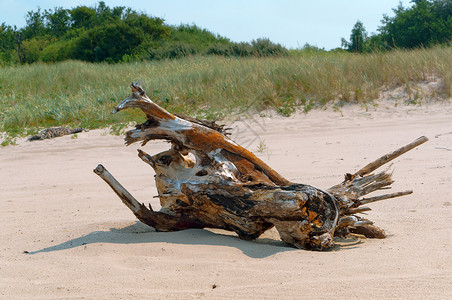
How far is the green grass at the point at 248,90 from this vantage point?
10727 millimetres

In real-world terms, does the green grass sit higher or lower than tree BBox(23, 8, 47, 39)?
lower

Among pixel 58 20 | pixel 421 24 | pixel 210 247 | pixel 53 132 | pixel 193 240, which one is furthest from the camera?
pixel 58 20

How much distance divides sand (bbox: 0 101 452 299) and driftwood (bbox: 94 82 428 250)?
136 millimetres

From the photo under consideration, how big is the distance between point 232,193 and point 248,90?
7.54 m

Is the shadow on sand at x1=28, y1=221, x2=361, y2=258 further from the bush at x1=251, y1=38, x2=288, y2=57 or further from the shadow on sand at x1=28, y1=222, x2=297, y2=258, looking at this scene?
the bush at x1=251, y1=38, x2=288, y2=57

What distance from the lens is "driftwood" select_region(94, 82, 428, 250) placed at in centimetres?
370

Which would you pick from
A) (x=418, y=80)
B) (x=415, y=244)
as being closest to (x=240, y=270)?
(x=415, y=244)

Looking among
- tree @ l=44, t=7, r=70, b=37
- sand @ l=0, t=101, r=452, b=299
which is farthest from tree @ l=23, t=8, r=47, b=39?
sand @ l=0, t=101, r=452, b=299

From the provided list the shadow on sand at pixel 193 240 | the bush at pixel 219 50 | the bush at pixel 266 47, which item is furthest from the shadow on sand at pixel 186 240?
the bush at pixel 219 50

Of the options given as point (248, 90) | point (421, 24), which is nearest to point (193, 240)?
point (248, 90)

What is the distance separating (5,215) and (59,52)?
24.1 metres

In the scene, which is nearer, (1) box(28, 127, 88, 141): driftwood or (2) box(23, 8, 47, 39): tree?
(1) box(28, 127, 88, 141): driftwood

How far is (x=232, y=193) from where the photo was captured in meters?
3.82

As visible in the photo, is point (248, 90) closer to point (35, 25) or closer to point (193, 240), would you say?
point (193, 240)
